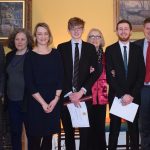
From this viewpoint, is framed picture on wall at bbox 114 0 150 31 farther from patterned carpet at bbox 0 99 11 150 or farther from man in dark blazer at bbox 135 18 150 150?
patterned carpet at bbox 0 99 11 150

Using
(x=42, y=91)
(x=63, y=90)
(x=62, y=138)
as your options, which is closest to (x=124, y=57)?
(x=63, y=90)

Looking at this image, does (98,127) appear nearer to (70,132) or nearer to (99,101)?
(99,101)

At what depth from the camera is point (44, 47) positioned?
3.02 m

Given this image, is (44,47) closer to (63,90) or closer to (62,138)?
(63,90)

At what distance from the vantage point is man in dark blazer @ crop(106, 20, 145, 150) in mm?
3277

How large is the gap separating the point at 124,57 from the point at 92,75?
386mm

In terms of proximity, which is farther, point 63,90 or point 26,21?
point 26,21

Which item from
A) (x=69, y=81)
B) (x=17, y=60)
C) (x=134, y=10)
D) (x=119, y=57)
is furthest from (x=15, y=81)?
(x=134, y=10)

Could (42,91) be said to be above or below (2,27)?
below

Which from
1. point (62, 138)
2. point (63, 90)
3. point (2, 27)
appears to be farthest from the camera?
point (2, 27)

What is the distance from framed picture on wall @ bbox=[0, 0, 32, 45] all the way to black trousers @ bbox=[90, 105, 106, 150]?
1.67 meters

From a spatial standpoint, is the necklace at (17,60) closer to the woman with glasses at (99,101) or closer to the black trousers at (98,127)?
the woman with glasses at (99,101)

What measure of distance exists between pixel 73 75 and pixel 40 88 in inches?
15.3

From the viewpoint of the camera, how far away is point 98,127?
3623 millimetres
